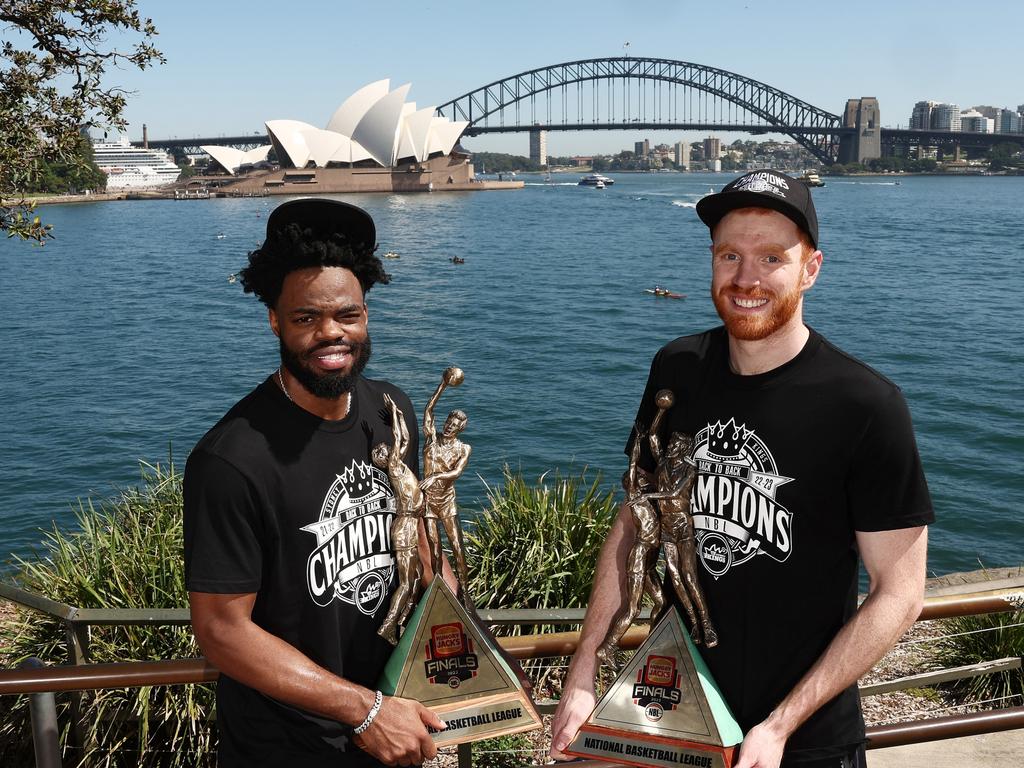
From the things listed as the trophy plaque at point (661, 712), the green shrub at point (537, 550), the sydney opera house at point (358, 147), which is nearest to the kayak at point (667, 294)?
the green shrub at point (537, 550)

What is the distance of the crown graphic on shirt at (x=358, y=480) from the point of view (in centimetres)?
215

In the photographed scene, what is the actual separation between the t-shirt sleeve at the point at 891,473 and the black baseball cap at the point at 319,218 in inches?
45.2

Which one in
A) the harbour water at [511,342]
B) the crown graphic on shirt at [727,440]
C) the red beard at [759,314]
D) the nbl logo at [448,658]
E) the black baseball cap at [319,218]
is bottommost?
the harbour water at [511,342]

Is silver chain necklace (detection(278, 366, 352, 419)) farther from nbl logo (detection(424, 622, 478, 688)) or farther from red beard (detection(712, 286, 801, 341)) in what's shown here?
red beard (detection(712, 286, 801, 341))

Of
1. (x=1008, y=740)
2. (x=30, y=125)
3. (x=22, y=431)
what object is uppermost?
(x=30, y=125)

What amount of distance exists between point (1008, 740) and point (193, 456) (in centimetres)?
360

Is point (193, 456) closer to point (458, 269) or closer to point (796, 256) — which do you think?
point (796, 256)

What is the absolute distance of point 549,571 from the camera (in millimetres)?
5684

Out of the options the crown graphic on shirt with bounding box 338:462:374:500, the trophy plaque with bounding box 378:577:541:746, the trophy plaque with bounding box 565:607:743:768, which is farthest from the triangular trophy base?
the crown graphic on shirt with bounding box 338:462:374:500

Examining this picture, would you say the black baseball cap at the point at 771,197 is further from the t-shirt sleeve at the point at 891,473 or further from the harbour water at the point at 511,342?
the harbour water at the point at 511,342

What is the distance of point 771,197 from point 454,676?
1238 mm

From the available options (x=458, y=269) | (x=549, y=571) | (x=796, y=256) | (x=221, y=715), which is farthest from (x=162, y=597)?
(x=458, y=269)

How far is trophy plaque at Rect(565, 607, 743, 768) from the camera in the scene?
2037 mm

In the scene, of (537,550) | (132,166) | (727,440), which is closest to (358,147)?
(132,166)
